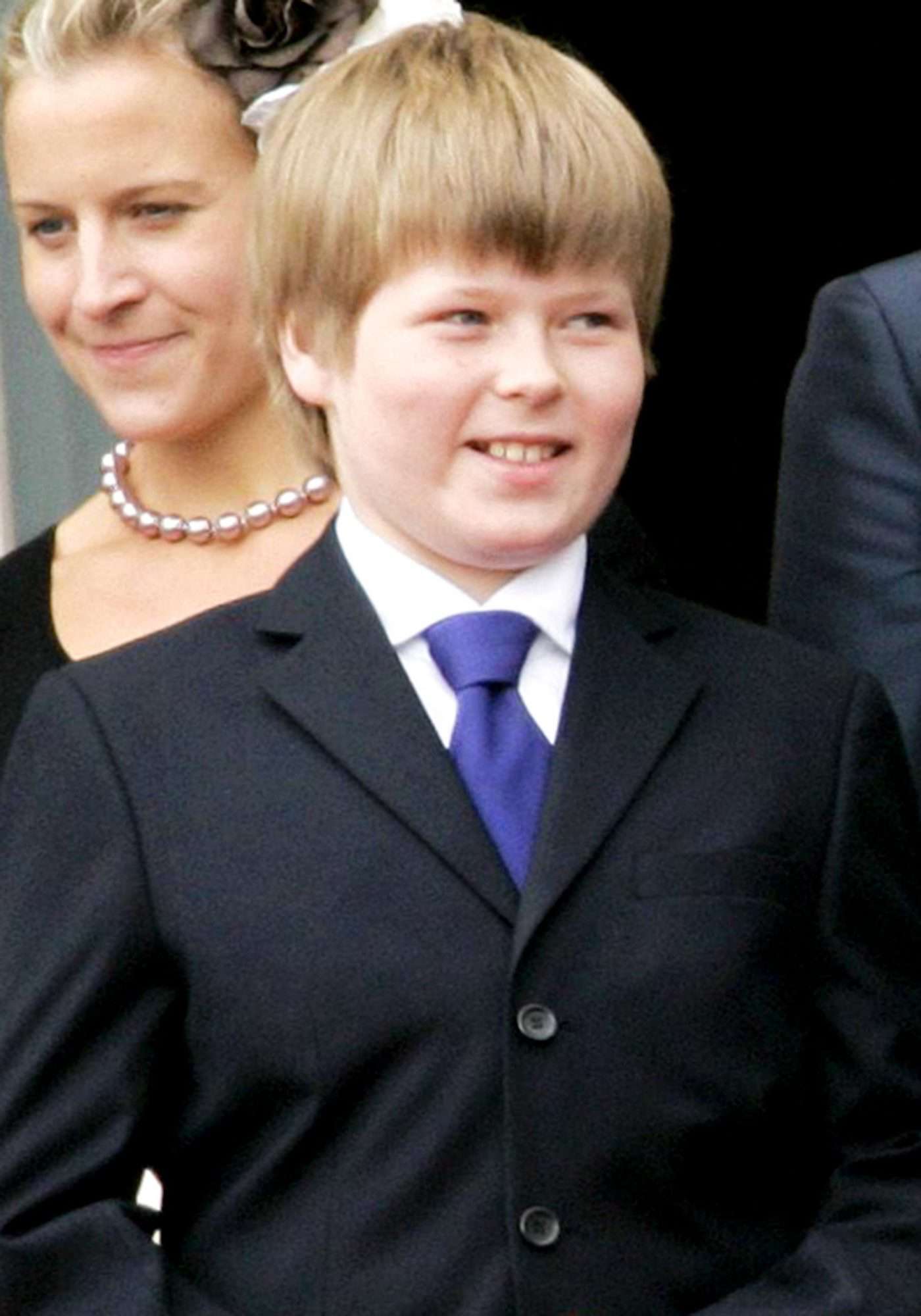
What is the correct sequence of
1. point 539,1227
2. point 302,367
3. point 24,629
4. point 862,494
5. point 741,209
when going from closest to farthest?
1. point 539,1227
2. point 302,367
3. point 862,494
4. point 24,629
5. point 741,209

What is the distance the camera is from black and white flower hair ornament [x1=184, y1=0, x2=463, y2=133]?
281 cm

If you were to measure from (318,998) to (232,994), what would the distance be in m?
0.06

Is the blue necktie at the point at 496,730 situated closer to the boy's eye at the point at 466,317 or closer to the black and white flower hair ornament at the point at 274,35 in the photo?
the boy's eye at the point at 466,317

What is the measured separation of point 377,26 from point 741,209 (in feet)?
7.62

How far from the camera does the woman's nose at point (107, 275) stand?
2861 mm

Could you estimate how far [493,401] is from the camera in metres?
2.27

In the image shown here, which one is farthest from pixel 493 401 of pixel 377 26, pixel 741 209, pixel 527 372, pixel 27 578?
pixel 741 209

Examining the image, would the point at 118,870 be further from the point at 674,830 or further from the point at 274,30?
the point at 274,30

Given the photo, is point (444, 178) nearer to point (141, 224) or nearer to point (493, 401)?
point (493, 401)

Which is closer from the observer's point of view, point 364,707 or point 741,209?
point 364,707

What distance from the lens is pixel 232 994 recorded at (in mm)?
2262

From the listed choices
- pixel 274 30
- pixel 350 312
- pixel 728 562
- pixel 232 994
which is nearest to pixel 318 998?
pixel 232 994

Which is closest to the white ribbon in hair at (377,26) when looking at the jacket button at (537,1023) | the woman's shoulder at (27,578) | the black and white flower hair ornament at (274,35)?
the black and white flower hair ornament at (274,35)

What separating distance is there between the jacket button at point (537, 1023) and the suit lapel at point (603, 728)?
0.04 metres
